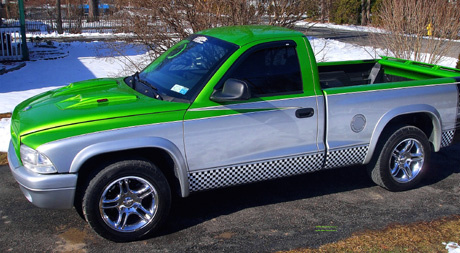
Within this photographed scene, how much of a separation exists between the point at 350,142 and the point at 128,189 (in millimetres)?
2416

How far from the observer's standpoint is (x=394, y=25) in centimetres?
1120

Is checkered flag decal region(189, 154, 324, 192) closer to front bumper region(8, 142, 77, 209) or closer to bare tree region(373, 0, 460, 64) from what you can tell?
front bumper region(8, 142, 77, 209)

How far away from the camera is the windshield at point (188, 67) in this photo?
4592mm

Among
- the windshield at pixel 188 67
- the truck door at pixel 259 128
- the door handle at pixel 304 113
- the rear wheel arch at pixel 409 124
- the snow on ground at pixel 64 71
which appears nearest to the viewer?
the truck door at pixel 259 128

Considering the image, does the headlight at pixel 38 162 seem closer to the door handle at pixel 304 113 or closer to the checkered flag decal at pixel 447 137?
the door handle at pixel 304 113

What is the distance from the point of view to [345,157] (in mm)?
5133

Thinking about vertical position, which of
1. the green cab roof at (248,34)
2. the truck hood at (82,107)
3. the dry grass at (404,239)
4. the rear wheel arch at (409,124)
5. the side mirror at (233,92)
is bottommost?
the dry grass at (404,239)

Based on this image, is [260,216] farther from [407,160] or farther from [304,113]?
[407,160]

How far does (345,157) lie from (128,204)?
7.81 ft

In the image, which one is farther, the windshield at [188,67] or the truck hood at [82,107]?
the windshield at [188,67]

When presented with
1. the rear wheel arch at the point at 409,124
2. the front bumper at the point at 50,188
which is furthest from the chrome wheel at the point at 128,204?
the rear wheel arch at the point at 409,124

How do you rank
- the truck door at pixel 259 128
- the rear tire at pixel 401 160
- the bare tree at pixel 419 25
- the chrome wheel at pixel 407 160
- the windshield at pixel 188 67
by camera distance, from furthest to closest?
the bare tree at pixel 419 25 → the chrome wheel at pixel 407 160 → the rear tire at pixel 401 160 → the windshield at pixel 188 67 → the truck door at pixel 259 128

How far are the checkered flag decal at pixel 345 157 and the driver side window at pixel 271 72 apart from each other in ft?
2.67

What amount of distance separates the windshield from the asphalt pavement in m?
1.33
